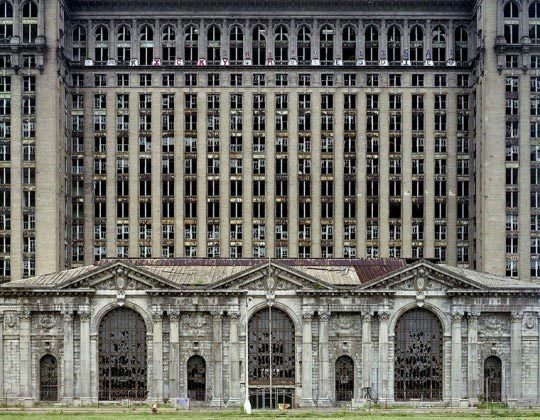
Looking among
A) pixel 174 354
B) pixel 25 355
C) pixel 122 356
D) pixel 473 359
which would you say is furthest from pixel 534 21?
pixel 25 355

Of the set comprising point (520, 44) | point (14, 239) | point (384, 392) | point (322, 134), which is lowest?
point (384, 392)

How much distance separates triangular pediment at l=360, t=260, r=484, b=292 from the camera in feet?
513

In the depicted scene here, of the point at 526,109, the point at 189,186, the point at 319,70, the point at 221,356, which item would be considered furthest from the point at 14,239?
the point at 526,109

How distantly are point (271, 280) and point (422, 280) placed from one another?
20279 mm

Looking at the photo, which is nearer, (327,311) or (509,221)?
(327,311)

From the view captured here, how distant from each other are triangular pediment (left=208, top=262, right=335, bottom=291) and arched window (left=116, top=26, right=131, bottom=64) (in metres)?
51.2

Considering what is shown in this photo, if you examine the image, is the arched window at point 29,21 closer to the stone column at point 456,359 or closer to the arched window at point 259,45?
the arched window at point 259,45

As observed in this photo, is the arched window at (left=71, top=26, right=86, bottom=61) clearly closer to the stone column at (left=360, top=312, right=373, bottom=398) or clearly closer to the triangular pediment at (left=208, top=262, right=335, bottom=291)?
the triangular pediment at (left=208, top=262, right=335, bottom=291)

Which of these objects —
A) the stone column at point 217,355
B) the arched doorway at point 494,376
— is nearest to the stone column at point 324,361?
the stone column at point 217,355

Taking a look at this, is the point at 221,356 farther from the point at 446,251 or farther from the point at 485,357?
the point at 446,251

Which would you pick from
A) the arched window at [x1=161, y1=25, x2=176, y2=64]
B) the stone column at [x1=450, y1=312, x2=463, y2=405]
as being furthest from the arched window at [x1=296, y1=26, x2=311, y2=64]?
the stone column at [x1=450, y1=312, x2=463, y2=405]

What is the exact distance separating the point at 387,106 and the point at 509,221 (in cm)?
2771

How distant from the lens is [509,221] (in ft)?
586

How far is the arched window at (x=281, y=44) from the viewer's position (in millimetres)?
190625
